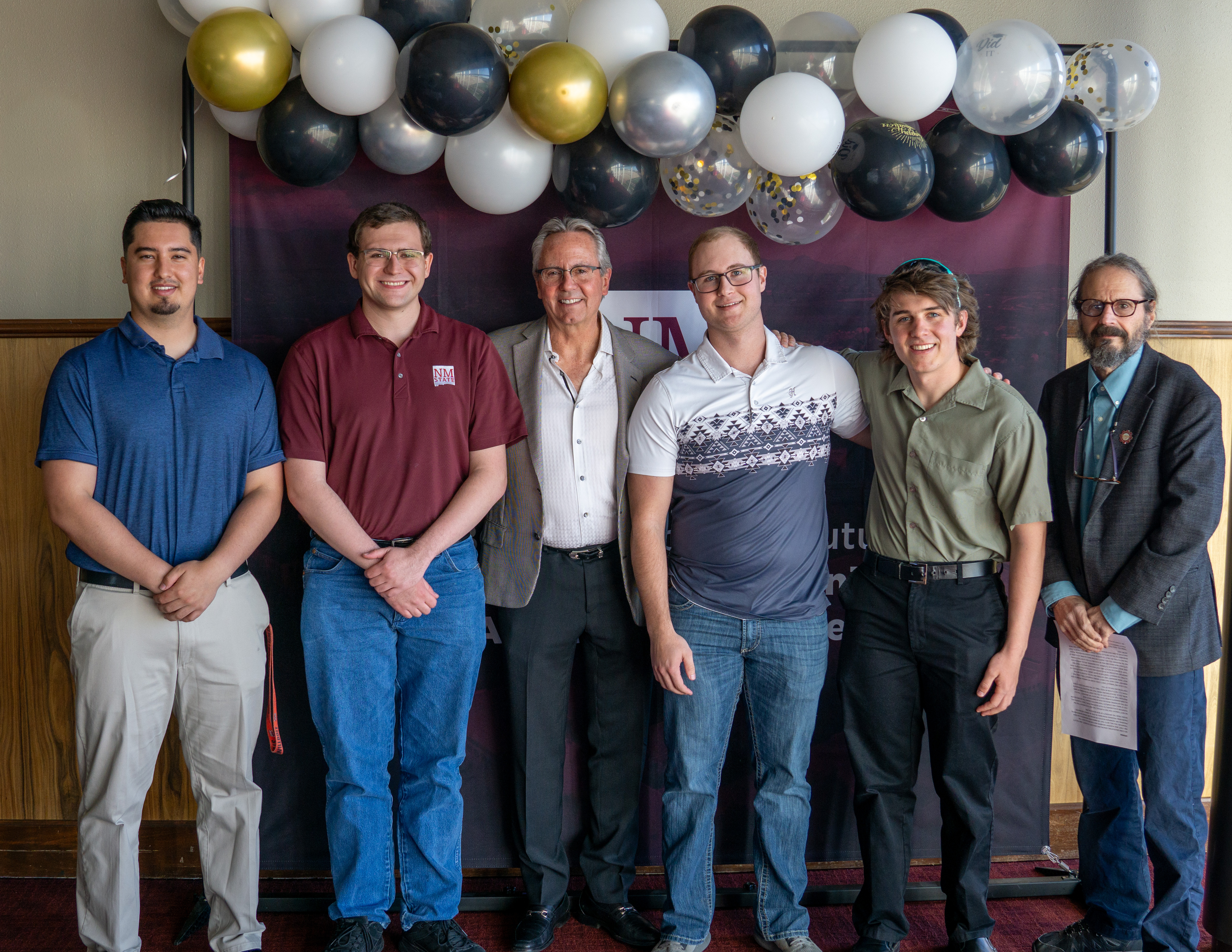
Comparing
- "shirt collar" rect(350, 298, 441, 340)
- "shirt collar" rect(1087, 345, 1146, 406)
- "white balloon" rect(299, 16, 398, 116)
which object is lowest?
"shirt collar" rect(1087, 345, 1146, 406)

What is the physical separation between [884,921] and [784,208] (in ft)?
6.63

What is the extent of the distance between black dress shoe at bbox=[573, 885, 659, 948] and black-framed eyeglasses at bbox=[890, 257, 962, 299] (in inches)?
75.5

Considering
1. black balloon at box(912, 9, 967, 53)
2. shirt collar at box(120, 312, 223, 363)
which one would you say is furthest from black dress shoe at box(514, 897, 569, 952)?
black balloon at box(912, 9, 967, 53)

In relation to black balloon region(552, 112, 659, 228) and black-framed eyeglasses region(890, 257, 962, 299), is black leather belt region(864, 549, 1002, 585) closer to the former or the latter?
black-framed eyeglasses region(890, 257, 962, 299)

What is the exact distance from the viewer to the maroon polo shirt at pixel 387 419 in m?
2.38


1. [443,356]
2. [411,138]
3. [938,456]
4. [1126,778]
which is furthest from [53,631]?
[1126,778]

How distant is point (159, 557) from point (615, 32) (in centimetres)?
183

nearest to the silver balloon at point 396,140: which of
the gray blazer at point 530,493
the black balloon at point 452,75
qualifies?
the black balloon at point 452,75

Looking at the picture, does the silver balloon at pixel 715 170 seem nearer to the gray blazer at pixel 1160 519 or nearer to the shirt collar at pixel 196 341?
the gray blazer at pixel 1160 519

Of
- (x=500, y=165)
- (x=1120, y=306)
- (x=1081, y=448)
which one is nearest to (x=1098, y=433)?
(x=1081, y=448)

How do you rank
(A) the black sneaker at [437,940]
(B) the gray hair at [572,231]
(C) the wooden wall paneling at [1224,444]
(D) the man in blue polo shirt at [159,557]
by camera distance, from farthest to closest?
(C) the wooden wall paneling at [1224,444]
(B) the gray hair at [572,231]
(A) the black sneaker at [437,940]
(D) the man in blue polo shirt at [159,557]

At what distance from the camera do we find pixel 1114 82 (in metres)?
2.62

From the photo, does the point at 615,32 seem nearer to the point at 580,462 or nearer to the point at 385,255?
the point at 385,255

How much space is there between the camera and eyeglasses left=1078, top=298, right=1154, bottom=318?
2314mm
